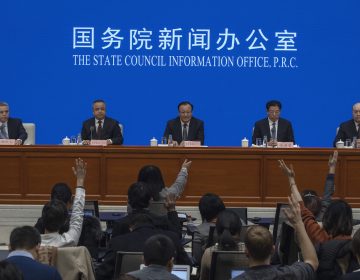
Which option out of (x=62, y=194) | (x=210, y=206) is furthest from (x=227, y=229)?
(x=62, y=194)

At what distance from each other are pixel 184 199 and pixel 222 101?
117 inches

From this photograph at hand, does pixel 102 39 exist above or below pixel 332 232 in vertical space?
above

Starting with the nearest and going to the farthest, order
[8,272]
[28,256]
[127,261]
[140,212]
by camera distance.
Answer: [8,272] → [28,256] → [127,261] → [140,212]

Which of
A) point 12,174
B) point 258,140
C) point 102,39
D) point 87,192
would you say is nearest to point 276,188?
point 258,140

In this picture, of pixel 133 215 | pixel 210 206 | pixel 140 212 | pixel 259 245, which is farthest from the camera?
pixel 210 206

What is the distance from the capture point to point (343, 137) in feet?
33.1

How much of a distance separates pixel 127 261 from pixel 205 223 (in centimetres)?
122

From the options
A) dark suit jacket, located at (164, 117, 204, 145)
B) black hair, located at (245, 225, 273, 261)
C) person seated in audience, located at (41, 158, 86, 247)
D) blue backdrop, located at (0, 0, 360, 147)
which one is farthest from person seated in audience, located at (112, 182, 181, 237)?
blue backdrop, located at (0, 0, 360, 147)

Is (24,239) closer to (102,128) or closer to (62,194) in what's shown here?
(62,194)

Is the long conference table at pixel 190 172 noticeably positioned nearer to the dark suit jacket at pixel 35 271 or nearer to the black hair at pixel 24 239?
the black hair at pixel 24 239

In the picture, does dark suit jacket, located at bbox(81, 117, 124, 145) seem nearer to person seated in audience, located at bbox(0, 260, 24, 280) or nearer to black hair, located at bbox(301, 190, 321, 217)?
black hair, located at bbox(301, 190, 321, 217)

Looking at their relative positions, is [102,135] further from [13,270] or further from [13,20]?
[13,270]

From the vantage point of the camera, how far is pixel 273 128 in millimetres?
10070

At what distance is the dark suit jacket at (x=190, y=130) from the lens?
10.0 metres
